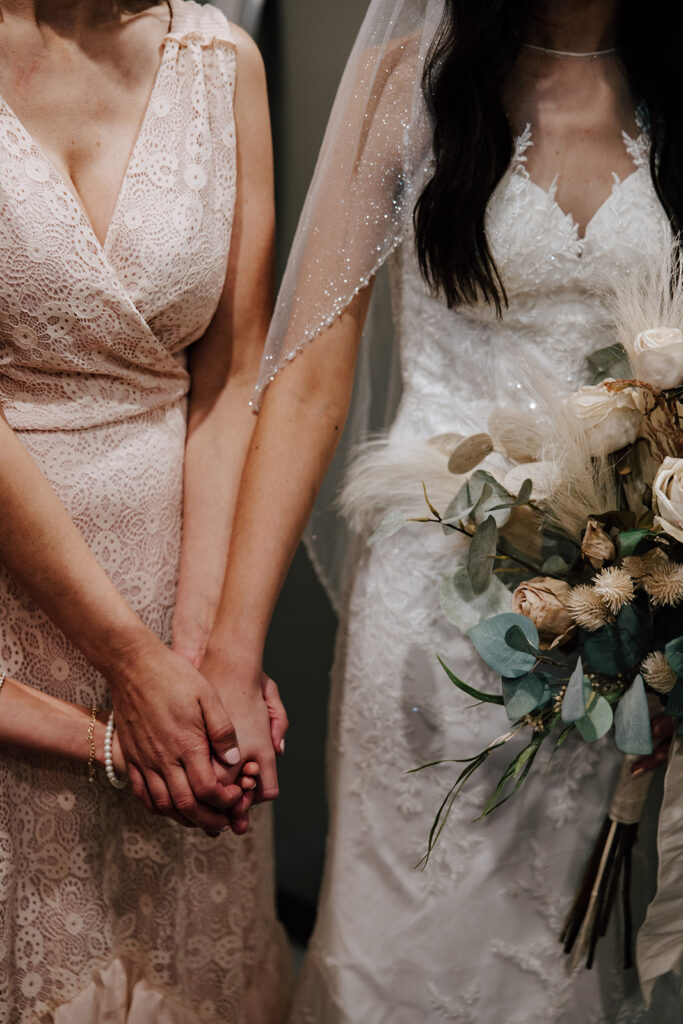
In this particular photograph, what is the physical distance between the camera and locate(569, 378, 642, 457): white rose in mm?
1042

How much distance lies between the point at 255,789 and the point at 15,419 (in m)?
0.52

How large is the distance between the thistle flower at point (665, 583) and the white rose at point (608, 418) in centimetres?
14

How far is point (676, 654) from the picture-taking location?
3.23 ft

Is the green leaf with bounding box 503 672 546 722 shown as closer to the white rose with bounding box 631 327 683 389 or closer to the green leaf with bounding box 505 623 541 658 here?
the green leaf with bounding box 505 623 541 658

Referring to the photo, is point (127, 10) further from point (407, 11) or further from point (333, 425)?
point (333, 425)

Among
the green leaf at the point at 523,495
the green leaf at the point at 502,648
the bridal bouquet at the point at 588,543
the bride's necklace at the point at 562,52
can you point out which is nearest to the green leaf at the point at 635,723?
the bridal bouquet at the point at 588,543

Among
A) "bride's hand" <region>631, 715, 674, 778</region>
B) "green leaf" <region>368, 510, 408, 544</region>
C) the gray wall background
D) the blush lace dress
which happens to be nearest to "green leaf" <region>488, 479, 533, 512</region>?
"green leaf" <region>368, 510, 408, 544</region>

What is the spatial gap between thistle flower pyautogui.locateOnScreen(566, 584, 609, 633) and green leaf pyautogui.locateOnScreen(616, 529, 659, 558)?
0.05 meters

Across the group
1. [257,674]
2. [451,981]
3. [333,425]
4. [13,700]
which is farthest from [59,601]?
[451,981]

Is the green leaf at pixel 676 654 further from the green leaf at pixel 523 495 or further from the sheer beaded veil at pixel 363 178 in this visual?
the sheer beaded veil at pixel 363 178

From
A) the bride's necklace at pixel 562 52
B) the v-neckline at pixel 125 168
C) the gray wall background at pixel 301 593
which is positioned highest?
the bride's necklace at pixel 562 52

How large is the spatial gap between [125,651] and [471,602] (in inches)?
15.6

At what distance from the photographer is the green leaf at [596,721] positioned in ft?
3.35

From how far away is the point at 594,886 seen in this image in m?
1.27
